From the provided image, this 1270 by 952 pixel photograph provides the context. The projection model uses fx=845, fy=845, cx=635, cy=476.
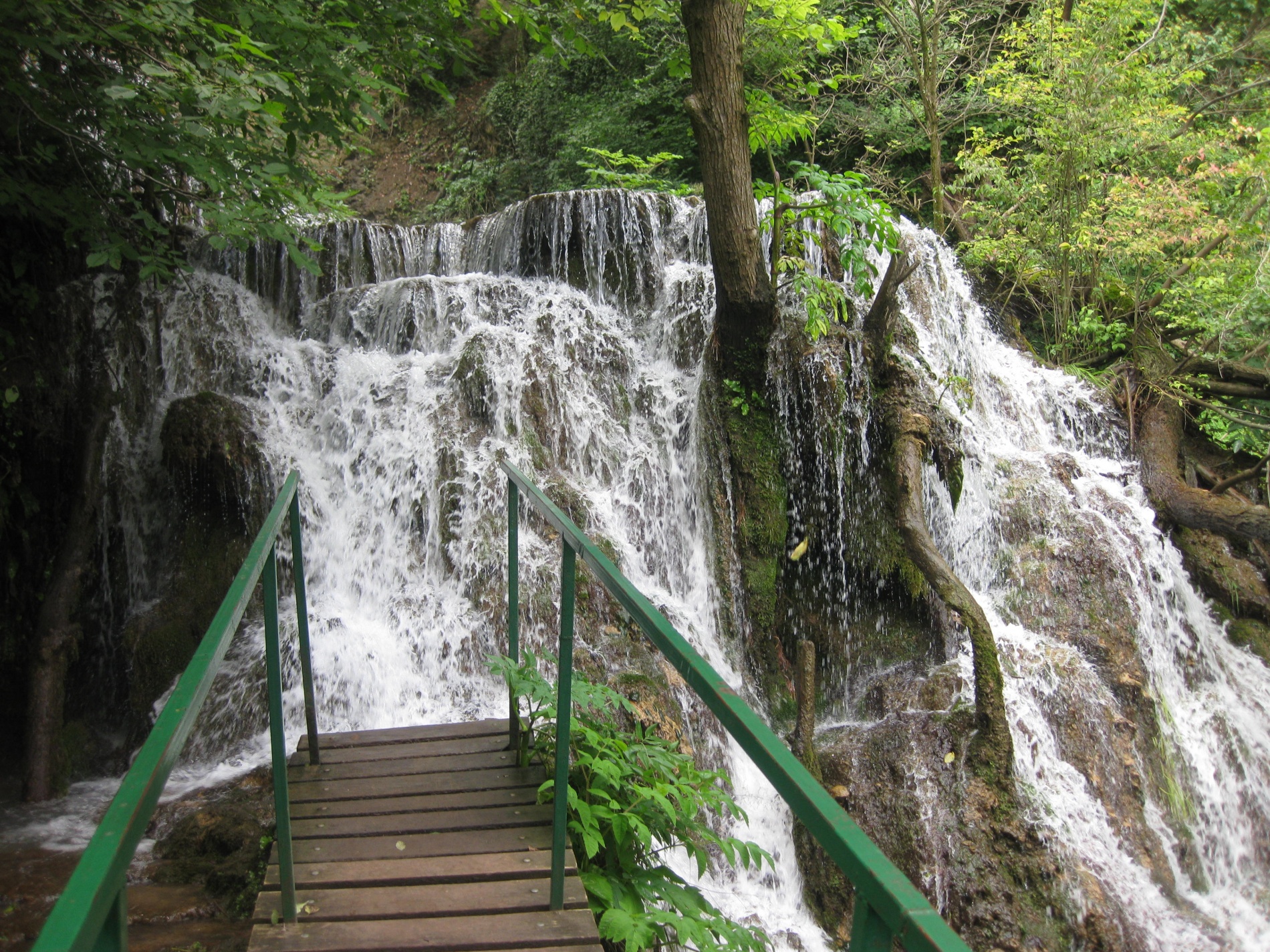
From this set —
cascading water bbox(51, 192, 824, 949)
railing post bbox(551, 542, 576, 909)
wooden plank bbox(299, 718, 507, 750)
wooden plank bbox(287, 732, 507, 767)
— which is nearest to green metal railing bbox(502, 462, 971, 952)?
railing post bbox(551, 542, 576, 909)

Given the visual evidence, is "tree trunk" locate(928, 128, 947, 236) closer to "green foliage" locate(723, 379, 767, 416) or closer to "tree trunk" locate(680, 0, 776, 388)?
"tree trunk" locate(680, 0, 776, 388)

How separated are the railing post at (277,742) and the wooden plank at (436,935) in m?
0.08

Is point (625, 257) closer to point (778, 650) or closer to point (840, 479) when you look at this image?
point (840, 479)

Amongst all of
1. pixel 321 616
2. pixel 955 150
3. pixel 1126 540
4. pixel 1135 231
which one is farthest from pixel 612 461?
pixel 955 150

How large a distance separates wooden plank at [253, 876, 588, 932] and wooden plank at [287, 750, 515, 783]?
27.2 inches

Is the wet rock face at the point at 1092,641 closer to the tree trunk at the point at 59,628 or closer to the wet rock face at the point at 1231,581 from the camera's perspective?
the wet rock face at the point at 1231,581

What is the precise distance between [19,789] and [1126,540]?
842 centimetres

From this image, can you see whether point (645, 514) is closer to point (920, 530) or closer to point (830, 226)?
point (920, 530)

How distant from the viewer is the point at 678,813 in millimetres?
2762

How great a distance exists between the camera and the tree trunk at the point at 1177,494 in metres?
6.85

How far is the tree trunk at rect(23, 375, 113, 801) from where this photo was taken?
545 cm

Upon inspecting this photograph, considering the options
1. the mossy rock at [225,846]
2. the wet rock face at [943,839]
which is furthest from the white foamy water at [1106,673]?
the mossy rock at [225,846]

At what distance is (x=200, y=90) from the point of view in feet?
11.8

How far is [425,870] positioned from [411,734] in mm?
1030
